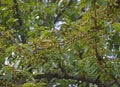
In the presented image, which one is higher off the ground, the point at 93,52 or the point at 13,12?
the point at 13,12

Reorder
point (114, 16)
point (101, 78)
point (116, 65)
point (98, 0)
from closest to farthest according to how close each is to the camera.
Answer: point (98, 0) < point (114, 16) < point (116, 65) < point (101, 78)

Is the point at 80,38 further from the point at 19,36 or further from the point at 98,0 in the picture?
the point at 19,36

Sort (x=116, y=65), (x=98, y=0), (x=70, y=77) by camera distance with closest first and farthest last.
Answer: (x=98, y=0) < (x=116, y=65) < (x=70, y=77)

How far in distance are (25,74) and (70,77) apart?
0.69 meters

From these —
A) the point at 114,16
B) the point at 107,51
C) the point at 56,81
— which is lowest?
the point at 56,81

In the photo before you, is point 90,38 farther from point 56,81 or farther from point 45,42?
point 56,81

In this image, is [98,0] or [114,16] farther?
[114,16]

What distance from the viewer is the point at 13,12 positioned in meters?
3.88

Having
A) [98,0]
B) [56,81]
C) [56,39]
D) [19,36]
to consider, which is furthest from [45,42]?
[19,36]

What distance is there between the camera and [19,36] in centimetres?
405

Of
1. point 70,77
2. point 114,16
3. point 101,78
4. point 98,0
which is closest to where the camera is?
point 98,0

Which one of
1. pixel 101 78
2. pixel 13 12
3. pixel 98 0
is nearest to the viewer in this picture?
pixel 98 0

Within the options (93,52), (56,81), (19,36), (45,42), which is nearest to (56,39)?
(45,42)

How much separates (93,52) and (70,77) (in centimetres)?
63
